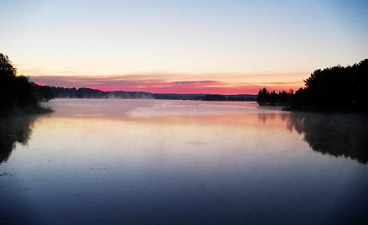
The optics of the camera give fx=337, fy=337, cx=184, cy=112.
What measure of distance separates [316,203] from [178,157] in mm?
10933

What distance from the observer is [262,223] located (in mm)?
11023

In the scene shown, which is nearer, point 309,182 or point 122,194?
point 122,194

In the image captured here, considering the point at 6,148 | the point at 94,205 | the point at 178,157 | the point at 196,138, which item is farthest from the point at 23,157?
the point at 196,138

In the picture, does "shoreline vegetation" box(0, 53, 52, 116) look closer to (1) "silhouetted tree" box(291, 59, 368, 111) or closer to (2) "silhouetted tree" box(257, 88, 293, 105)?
(1) "silhouetted tree" box(291, 59, 368, 111)

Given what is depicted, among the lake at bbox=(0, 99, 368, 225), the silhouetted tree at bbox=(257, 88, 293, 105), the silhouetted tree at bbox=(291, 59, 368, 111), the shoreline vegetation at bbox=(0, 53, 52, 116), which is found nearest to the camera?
the lake at bbox=(0, 99, 368, 225)

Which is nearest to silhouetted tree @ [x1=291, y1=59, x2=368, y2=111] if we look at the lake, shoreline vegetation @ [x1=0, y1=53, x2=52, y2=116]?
the lake

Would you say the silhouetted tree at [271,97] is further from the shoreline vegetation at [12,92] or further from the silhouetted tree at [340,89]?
the shoreline vegetation at [12,92]

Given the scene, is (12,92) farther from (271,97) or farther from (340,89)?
(271,97)

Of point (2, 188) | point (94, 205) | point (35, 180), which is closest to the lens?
point (94, 205)

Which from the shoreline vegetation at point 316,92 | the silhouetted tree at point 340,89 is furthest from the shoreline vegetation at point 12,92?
the silhouetted tree at point 340,89

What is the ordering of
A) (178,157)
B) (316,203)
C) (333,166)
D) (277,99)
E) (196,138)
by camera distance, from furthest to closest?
(277,99) < (196,138) < (178,157) < (333,166) < (316,203)

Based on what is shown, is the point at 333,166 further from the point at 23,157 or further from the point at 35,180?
the point at 23,157

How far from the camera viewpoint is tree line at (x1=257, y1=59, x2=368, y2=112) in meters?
84.2

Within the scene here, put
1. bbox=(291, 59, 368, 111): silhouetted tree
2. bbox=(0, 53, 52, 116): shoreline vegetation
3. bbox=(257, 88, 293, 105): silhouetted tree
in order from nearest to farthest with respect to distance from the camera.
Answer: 1. bbox=(0, 53, 52, 116): shoreline vegetation
2. bbox=(291, 59, 368, 111): silhouetted tree
3. bbox=(257, 88, 293, 105): silhouetted tree
